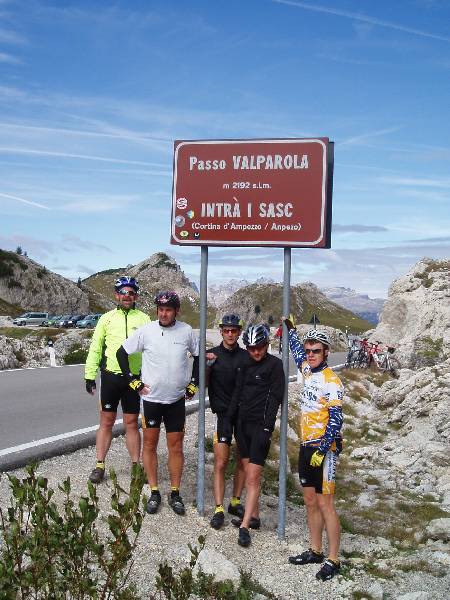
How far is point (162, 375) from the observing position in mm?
6957

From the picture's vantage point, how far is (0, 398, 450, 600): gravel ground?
237 inches

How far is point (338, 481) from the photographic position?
11180 millimetres

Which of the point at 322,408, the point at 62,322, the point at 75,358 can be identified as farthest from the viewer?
the point at 62,322

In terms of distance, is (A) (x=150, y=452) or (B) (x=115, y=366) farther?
(B) (x=115, y=366)

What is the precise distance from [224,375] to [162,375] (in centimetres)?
72

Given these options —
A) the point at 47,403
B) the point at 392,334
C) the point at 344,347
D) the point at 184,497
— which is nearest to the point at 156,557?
the point at 184,497

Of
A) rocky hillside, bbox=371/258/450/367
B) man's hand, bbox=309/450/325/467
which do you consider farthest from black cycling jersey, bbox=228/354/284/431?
rocky hillside, bbox=371/258/450/367

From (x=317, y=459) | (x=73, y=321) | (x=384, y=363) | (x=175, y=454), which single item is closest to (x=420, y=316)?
(x=384, y=363)

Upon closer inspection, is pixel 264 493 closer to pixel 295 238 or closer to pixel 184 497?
pixel 184 497

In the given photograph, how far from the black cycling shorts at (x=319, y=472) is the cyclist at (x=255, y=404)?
22.5 inches

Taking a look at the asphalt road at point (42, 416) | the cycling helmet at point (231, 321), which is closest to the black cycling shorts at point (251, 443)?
the cycling helmet at point (231, 321)

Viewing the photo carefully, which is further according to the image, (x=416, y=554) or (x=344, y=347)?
(x=344, y=347)

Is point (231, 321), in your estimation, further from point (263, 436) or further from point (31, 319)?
point (31, 319)

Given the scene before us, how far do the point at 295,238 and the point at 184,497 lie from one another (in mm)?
3460
